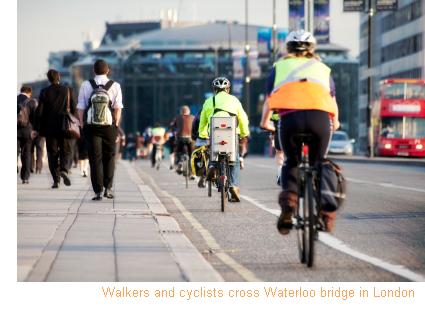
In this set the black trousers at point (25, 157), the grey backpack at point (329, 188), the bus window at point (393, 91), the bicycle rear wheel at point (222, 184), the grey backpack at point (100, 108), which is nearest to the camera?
the grey backpack at point (329, 188)

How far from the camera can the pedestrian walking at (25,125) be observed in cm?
2198

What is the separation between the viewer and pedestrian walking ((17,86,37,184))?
2198 cm

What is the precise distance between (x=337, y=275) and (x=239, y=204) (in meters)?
9.15

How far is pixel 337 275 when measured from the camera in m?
9.10

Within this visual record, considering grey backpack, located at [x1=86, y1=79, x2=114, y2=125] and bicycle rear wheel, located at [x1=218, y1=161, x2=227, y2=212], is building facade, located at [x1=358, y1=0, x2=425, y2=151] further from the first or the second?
grey backpack, located at [x1=86, y1=79, x2=114, y2=125]

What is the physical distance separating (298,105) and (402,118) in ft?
157

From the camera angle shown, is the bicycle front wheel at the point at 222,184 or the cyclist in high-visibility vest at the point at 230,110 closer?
the bicycle front wheel at the point at 222,184

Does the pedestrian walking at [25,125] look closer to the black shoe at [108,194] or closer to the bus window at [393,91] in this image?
the black shoe at [108,194]

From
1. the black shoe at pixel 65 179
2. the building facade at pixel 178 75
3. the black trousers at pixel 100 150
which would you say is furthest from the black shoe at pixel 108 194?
the building facade at pixel 178 75

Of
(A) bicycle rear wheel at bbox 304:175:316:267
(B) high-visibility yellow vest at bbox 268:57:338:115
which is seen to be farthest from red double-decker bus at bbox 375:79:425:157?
(A) bicycle rear wheel at bbox 304:175:316:267

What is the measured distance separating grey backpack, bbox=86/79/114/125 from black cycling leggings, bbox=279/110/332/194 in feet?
24.0

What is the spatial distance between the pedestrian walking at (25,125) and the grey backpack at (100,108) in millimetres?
5106

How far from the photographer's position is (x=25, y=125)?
872 inches
